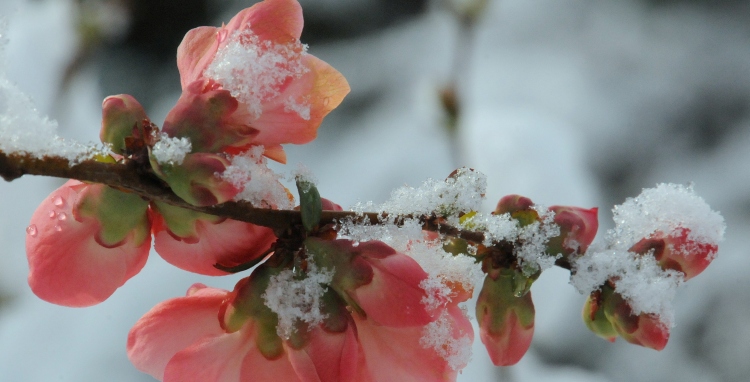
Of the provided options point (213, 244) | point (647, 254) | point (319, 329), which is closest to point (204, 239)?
point (213, 244)

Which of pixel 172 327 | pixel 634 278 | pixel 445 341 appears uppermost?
pixel 634 278

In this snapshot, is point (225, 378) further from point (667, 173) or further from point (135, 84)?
point (135, 84)

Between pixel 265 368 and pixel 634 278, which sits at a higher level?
pixel 634 278

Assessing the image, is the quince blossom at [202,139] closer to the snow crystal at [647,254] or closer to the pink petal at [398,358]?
the pink petal at [398,358]

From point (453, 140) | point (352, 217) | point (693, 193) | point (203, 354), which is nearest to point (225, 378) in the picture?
point (203, 354)

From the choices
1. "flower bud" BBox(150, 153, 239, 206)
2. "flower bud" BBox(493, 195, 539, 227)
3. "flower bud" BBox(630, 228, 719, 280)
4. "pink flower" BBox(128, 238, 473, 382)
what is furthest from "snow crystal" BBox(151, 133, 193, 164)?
"flower bud" BBox(630, 228, 719, 280)

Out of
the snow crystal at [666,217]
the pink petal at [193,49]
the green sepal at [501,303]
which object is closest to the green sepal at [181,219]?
the pink petal at [193,49]

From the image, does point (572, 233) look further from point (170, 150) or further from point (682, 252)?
point (170, 150)

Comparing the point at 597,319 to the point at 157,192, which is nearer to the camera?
the point at 157,192
